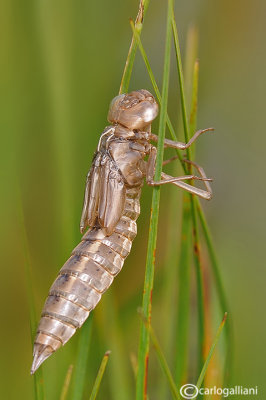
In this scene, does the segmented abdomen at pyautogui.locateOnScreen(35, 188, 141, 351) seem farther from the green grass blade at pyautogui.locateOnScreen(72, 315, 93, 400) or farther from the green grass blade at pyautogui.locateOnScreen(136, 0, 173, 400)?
the green grass blade at pyautogui.locateOnScreen(136, 0, 173, 400)

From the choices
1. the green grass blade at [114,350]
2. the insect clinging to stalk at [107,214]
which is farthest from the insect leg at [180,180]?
the green grass blade at [114,350]

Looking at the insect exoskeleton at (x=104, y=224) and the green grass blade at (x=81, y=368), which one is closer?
the green grass blade at (x=81, y=368)

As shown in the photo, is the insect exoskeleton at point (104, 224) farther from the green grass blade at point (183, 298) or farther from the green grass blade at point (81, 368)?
the green grass blade at point (183, 298)

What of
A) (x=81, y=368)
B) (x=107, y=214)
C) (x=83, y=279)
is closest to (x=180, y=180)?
(x=107, y=214)

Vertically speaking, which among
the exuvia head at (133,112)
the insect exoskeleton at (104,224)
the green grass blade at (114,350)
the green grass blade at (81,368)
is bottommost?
the green grass blade at (114,350)

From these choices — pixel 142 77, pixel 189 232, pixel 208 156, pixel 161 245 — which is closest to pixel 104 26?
pixel 142 77

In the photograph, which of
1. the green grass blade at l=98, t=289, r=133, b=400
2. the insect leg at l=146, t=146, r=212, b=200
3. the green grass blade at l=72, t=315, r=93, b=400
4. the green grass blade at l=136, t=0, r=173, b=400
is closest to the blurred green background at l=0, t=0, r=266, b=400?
the green grass blade at l=98, t=289, r=133, b=400
